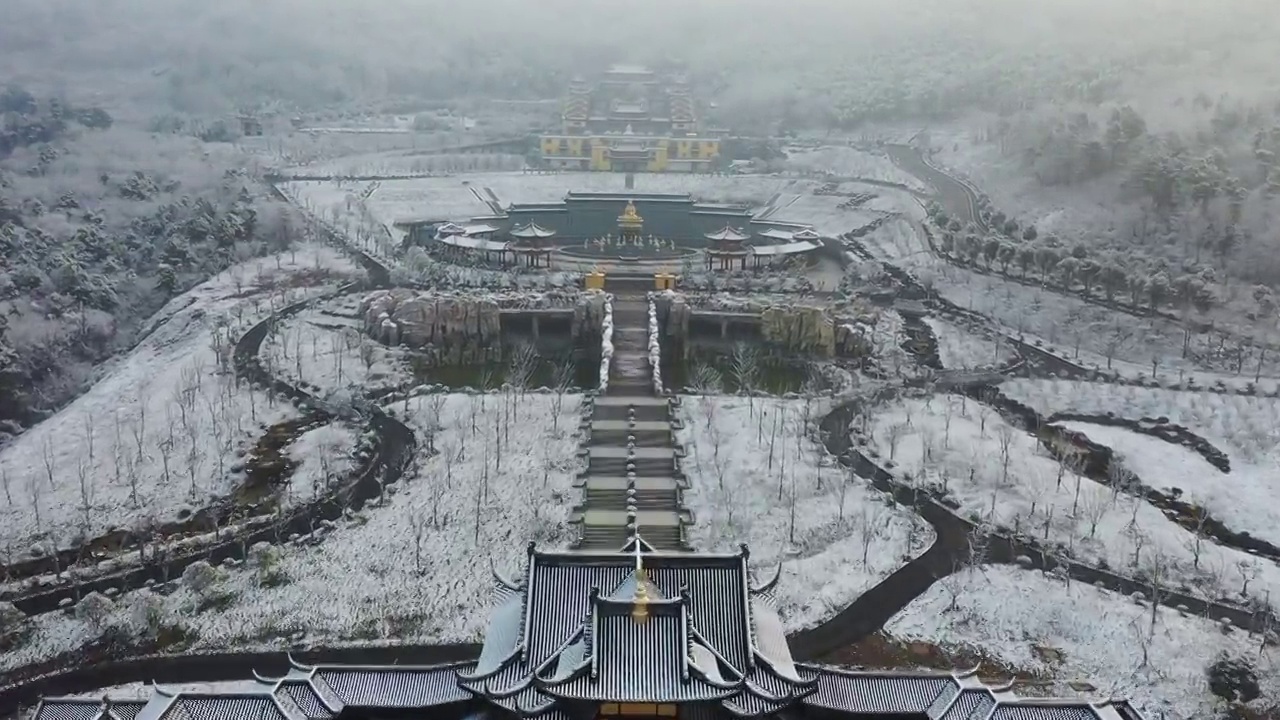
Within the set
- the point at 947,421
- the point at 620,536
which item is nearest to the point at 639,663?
the point at 620,536

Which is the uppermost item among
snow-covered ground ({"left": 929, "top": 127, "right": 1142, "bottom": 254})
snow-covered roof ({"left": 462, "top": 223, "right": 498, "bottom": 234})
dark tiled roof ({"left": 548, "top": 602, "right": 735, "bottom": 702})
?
snow-covered ground ({"left": 929, "top": 127, "right": 1142, "bottom": 254})

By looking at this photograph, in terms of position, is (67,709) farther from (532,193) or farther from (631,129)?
(631,129)

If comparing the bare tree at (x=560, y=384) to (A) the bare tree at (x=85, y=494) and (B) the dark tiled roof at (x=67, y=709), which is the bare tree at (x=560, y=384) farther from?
(B) the dark tiled roof at (x=67, y=709)

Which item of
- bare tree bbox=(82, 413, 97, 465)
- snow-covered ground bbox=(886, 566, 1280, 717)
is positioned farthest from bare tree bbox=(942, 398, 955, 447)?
bare tree bbox=(82, 413, 97, 465)

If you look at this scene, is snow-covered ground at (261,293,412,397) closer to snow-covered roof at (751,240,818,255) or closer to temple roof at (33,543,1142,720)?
temple roof at (33,543,1142,720)

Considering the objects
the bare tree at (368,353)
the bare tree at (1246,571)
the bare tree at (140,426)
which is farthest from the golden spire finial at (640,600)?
the bare tree at (368,353)

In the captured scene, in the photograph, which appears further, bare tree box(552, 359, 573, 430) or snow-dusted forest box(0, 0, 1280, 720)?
bare tree box(552, 359, 573, 430)
